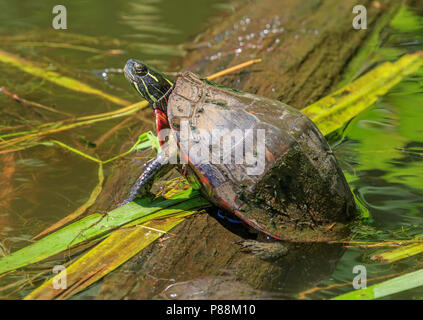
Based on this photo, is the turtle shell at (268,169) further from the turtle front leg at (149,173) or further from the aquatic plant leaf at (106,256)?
the aquatic plant leaf at (106,256)

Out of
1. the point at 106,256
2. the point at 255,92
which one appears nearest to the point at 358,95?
the point at 255,92

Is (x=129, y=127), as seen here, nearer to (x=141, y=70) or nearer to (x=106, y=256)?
(x=141, y=70)

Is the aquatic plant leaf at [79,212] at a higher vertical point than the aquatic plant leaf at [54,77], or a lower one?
lower

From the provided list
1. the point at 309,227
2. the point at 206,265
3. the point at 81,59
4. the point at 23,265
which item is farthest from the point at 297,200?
the point at 81,59

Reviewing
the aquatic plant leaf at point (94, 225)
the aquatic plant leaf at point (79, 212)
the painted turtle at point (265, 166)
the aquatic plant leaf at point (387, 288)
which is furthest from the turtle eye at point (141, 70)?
the aquatic plant leaf at point (387, 288)

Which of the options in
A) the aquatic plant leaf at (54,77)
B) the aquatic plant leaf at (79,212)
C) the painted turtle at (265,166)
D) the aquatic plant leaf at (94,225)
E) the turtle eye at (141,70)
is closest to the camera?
the aquatic plant leaf at (94,225)
